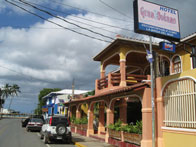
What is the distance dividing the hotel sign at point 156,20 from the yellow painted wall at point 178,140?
15.4 feet

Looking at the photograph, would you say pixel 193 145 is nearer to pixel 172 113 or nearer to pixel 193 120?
pixel 193 120

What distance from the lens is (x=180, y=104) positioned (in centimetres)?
931

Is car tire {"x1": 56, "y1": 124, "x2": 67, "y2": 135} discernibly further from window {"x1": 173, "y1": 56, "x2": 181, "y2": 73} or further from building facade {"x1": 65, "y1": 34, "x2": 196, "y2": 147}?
window {"x1": 173, "y1": 56, "x2": 181, "y2": 73}

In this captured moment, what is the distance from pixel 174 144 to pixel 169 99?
1962 mm

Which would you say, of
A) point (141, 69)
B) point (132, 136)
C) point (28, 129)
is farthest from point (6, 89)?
point (132, 136)

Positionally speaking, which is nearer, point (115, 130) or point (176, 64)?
point (115, 130)

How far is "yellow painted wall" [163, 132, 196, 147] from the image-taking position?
338 inches

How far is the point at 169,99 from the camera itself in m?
10.0

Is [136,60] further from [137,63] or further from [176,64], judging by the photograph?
[176,64]

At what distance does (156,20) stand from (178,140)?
18.7 ft

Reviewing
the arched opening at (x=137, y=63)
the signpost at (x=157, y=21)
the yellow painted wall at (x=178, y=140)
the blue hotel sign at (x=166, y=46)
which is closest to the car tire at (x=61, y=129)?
the yellow painted wall at (x=178, y=140)

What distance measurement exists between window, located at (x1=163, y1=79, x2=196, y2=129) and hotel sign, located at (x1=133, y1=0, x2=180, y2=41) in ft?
8.66

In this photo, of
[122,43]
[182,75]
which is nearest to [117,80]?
[122,43]

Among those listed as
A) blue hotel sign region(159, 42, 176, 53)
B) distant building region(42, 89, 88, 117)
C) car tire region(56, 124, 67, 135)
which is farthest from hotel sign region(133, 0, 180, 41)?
distant building region(42, 89, 88, 117)
